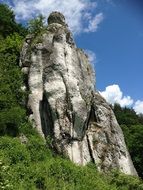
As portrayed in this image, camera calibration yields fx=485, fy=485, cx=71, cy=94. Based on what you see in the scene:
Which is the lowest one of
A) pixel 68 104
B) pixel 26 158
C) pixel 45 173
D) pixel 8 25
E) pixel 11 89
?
pixel 45 173

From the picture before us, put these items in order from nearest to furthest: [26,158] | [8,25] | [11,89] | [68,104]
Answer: [26,158], [68,104], [11,89], [8,25]

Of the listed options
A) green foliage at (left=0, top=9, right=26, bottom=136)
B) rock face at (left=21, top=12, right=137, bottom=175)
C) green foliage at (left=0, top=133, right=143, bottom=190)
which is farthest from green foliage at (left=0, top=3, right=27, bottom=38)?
green foliage at (left=0, top=133, right=143, bottom=190)

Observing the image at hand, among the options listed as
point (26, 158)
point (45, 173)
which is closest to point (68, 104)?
point (26, 158)

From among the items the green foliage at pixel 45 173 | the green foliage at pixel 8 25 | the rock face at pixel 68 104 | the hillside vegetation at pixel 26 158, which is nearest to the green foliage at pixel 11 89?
the hillside vegetation at pixel 26 158

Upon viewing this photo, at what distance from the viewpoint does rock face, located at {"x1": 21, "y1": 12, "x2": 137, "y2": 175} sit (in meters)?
35.6

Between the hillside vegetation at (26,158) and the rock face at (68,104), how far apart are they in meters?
1.02

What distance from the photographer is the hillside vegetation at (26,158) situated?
29.2m

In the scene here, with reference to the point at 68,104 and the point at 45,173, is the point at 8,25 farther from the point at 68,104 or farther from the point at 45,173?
the point at 45,173

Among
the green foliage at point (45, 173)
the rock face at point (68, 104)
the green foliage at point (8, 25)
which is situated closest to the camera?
the green foliage at point (45, 173)

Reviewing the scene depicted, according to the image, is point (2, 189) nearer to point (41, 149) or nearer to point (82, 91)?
point (41, 149)

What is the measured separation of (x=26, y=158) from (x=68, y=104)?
21.9 ft

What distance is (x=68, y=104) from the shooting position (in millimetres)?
36156

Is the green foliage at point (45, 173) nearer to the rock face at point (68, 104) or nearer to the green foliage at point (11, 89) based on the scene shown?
the green foliage at point (11, 89)

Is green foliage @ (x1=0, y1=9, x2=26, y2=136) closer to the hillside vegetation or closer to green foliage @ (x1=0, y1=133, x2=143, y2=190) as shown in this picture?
the hillside vegetation
